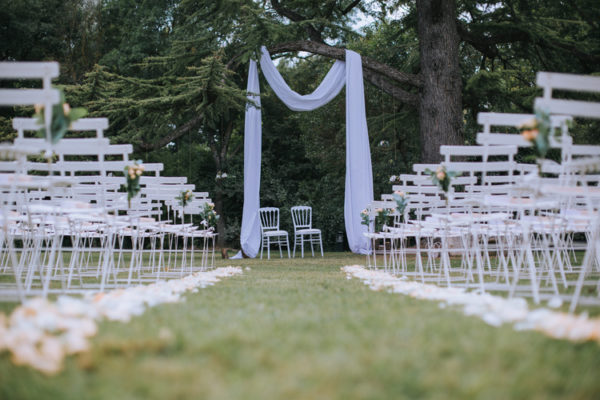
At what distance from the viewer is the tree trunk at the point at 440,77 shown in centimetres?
916

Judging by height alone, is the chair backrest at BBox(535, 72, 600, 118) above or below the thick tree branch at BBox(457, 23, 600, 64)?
below

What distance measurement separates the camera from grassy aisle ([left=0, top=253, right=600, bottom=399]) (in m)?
1.28

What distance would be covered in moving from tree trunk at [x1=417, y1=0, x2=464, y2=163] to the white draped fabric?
44.9 inches

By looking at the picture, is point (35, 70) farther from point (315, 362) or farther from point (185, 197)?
point (185, 197)

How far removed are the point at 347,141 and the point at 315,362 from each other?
28.0ft

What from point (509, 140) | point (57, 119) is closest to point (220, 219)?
point (509, 140)

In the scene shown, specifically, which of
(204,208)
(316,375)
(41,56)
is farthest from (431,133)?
(41,56)

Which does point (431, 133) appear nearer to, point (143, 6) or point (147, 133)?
point (147, 133)

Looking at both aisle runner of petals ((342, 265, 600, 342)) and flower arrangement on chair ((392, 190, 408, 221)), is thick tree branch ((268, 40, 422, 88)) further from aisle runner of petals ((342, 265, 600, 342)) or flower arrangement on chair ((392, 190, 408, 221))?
aisle runner of petals ((342, 265, 600, 342))

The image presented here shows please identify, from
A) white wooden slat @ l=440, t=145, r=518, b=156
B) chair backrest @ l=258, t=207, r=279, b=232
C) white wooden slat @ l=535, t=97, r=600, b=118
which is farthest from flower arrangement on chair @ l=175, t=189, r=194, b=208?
chair backrest @ l=258, t=207, r=279, b=232

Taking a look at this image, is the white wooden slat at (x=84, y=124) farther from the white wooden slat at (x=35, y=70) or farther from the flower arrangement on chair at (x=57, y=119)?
the white wooden slat at (x=35, y=70)

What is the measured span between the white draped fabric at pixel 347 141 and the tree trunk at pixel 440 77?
1141 millimetres

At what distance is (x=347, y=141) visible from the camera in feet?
32.3

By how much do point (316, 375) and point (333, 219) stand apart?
12.4 m
